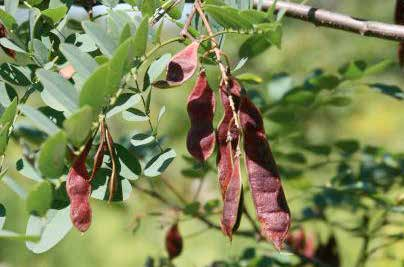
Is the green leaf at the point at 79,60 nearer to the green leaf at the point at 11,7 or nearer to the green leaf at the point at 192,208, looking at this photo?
the green leaf at the point at 11,7

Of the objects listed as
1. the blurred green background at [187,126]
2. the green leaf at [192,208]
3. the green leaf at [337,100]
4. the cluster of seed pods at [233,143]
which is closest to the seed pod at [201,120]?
the cluster of seed pods at [233,143]

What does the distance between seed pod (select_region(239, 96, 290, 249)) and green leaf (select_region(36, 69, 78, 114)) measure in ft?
0.53

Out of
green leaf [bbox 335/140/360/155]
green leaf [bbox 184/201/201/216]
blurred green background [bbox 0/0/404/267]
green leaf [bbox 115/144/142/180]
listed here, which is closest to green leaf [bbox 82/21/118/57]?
green leaf [bbox 115/144/142/180]

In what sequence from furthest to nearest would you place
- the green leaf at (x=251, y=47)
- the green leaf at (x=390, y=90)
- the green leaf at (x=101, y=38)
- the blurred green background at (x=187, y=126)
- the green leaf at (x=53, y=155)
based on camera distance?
the blurred green background at (x=187, y=126)
the green leaf at (x=390, y=90)
the green leaf at (x=251, y=47)
the green leaf at (x=101, y=38)
the green leaf at (x=53, y=155)

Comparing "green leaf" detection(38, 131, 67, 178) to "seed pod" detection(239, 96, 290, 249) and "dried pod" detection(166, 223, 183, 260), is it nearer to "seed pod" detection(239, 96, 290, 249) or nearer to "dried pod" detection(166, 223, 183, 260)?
"seed pod" detection(239, 96, 290, 249)

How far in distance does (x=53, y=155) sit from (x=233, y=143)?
0.59ft

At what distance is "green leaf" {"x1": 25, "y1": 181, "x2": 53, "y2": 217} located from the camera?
0.54 metres

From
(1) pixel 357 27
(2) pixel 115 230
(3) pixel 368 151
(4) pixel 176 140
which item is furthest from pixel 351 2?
(1) pixel 357 27

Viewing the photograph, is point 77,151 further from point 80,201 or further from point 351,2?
point 351,2

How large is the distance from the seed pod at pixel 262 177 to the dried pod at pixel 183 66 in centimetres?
6

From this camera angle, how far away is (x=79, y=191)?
60cm

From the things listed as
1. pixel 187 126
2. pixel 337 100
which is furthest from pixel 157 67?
pixel 187 126

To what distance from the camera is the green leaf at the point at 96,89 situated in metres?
0.55

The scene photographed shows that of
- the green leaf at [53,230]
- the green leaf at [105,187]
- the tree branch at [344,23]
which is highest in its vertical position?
the tree branch at [344,23]
